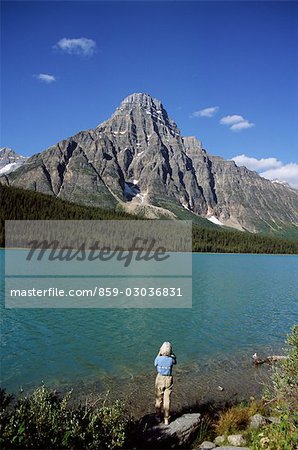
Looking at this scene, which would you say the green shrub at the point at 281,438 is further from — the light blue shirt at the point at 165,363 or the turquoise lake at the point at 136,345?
the turquoise lake at the point at 136,345

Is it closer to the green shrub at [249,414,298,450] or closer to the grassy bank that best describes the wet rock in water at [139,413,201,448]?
the grassy bank

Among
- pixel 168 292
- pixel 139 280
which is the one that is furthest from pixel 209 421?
pixel 139 280

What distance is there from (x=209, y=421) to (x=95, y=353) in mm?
13216

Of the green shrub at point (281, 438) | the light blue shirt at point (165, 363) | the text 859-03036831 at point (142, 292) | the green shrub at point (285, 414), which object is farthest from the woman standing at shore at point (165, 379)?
the text 859-03036831 at point (142, 292)

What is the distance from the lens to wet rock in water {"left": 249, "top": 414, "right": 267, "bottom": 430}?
597 inches

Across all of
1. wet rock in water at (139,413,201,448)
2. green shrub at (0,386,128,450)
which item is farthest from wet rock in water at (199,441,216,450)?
green shrub at (0,386,128,450)

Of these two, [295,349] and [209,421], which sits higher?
[295,349]

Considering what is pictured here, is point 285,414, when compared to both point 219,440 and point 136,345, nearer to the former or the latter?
point 219,440

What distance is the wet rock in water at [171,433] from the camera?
1372 centimetres

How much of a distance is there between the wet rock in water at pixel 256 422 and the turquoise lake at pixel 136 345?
4933mm

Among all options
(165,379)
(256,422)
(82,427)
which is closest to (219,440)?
(256,422)

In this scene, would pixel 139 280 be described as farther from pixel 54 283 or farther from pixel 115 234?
pixel 115 234

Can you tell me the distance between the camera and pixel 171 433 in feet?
46.9

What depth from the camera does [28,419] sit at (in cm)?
1066
